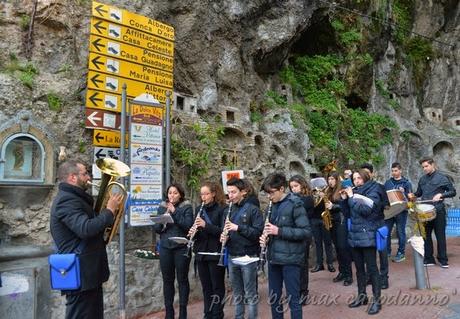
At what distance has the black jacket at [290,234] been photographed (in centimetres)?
439

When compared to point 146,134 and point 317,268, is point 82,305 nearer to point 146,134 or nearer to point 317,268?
point 146,134

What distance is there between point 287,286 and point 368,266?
4.86 feet

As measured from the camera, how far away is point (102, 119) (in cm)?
672

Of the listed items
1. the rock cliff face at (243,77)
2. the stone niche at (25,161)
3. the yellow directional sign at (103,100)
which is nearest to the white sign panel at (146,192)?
the rock cliff face at (243,77)

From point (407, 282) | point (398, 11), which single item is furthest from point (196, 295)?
point (398, 11)

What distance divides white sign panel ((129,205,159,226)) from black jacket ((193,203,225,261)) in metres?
1.50

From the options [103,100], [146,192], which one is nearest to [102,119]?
[103,100]

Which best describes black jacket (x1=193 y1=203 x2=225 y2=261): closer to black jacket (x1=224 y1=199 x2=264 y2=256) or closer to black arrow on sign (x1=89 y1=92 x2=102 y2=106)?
black jacket (x1=224 y1=199 x2=264 y2=256)

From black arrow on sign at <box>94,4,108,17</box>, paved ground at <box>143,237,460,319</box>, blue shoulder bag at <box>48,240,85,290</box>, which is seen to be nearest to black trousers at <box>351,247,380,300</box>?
paved ground at <box>143,237,460,319</box>

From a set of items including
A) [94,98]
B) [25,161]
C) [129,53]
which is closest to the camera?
[25,161]

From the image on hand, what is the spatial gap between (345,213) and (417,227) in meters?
1.19

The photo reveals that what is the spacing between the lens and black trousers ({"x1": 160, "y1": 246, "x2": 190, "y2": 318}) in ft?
17.3

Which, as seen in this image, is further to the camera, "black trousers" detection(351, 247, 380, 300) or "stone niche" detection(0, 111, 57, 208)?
"stone niche" detection(0, 111, 57, 208)

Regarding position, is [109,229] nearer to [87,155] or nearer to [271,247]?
[271,247]
